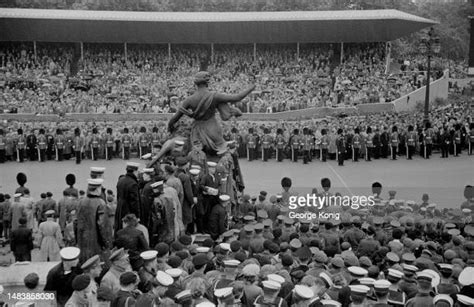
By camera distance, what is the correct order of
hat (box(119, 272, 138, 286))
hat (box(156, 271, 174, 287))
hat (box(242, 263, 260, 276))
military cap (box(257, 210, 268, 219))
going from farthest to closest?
military cap (box(257, 210, 268, 219)) → hat (box(242, 263, 260, 276)) → hat (box(156, 271, 174, 287)) → hat (box(119, 272, 138, 286))

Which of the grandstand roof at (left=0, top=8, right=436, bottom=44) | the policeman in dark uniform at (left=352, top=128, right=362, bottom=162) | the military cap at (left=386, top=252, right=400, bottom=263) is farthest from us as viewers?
the grandstand roof at (left=0, top=8, right=436, bottom=44)

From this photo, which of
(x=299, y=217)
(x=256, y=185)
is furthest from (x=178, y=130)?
(x=256, y=185)

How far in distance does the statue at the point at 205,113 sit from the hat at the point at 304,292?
7.15 m

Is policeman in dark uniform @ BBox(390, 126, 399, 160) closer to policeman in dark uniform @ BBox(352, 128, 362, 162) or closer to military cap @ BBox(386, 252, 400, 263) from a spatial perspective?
policeman in dark uniform @ BBox(352, 128, 362, 162)

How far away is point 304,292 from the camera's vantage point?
6629mm

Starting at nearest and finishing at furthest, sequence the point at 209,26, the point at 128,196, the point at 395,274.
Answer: the point at 395,274 < the point at 128,196 < the point at 209,26

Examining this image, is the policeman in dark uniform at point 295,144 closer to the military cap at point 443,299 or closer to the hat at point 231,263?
the hat at point 231,263

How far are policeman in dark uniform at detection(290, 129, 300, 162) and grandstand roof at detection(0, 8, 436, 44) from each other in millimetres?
11849

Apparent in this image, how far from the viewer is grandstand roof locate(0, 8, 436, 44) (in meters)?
34.2

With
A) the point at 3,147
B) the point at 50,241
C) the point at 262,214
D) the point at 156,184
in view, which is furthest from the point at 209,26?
the point at 156,184

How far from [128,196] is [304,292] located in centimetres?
472

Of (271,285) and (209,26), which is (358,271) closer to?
(271,285)

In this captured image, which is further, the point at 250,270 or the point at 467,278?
the point at 467,278

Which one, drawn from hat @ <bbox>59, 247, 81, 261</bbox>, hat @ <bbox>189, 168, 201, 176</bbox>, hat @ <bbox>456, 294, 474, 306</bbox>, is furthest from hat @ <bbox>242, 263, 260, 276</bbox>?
hat @ <bbox>189, 168, 201, 176</bbox>
